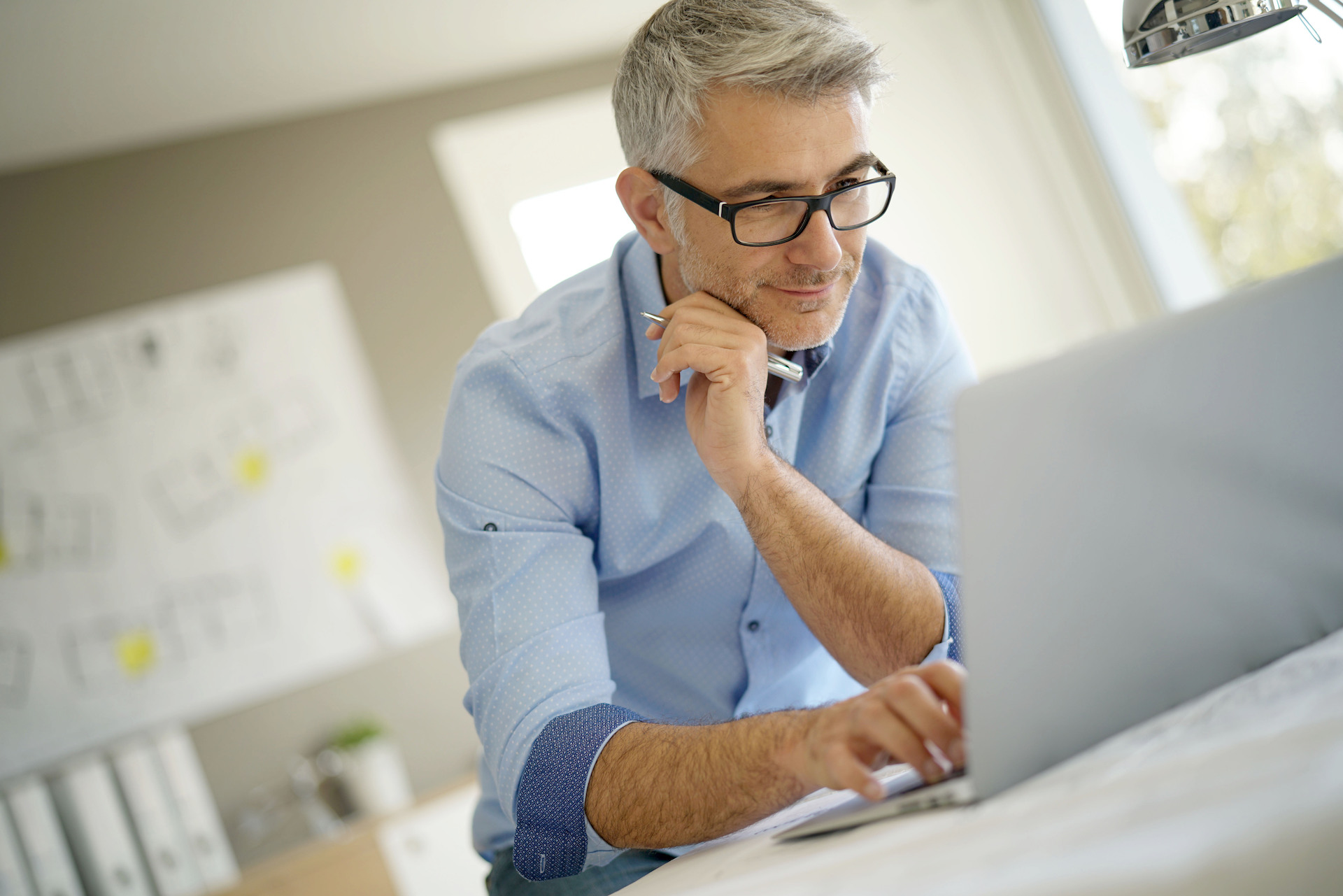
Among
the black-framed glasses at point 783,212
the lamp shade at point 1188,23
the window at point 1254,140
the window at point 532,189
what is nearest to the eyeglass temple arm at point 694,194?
the black-framed glasses at point 783,212

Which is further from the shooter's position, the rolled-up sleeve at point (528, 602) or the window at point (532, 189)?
the window at point (532, 189)

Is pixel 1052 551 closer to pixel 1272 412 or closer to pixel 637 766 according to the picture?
pixel 1272 412

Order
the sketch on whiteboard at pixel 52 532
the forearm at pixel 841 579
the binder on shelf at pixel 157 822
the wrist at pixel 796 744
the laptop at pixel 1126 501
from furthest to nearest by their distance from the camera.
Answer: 1. the sketch on whiteboard at pixel 52 532
2. the binder on shelf at pixel 157 822
3. the forearm at pixel 841 579
4. the wrist at pixel 796 744
5. the laptop at pixel 1126 501

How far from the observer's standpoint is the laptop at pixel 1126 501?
550mm

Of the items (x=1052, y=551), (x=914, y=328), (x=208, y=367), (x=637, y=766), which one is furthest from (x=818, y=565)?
(x=208, y=367)

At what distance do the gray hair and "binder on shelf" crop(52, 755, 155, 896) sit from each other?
9.24 feet

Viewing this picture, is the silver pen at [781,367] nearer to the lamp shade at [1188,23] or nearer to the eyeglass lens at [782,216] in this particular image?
the eyeglass lens at [782,216]

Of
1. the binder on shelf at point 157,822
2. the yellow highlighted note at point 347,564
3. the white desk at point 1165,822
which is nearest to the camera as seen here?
the white desk at point 1165,822

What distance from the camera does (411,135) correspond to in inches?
153

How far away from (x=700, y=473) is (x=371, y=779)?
2.51m

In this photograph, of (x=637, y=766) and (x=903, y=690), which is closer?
(x=903, y=690)

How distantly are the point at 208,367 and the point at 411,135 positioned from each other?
1.21 meters

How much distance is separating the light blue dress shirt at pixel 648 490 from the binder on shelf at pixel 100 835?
2.26 m

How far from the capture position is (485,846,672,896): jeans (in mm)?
1179
